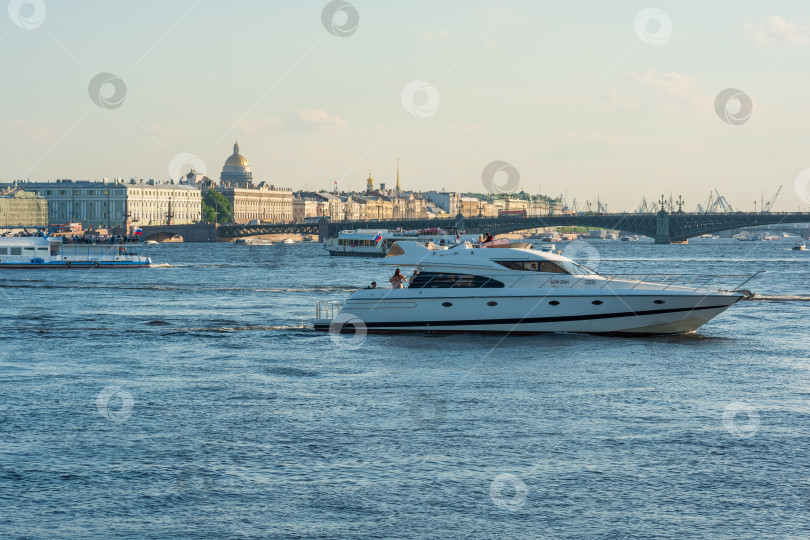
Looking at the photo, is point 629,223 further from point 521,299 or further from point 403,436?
point 403,436

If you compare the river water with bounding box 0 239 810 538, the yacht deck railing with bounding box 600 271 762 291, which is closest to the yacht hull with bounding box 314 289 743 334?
the river water with bounding box 0 239 810 538

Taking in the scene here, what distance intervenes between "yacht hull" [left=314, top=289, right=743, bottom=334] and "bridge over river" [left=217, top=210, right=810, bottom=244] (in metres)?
117

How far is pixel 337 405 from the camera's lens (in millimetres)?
20656

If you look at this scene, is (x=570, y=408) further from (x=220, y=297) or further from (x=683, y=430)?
(x=220, y=297)

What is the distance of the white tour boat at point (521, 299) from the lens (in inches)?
1225

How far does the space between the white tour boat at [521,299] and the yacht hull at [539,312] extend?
0.03 m

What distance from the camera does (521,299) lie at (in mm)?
31109

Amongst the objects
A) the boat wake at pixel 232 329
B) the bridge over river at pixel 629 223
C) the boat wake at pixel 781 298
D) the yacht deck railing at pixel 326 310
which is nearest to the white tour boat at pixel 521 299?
the yacht deck railing at pixel 326 310

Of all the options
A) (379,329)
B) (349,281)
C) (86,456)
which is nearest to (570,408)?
(86,456)

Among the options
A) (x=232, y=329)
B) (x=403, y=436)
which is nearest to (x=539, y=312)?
(x=232, y=329)

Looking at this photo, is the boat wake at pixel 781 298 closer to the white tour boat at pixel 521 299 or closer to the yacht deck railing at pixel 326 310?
the white tour boat at pixel 521 299

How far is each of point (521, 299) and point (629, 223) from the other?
137 meters

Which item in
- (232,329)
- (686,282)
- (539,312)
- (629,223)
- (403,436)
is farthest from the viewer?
(629,223)

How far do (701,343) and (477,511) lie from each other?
A: 19525 mm
